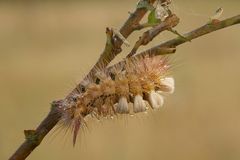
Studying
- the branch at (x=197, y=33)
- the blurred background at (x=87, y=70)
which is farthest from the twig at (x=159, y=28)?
the blurred background at (x=87, y=70)

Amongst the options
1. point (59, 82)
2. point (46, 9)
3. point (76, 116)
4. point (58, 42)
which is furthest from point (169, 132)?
point (76, 116)

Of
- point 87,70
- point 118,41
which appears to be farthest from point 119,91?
point 87,70

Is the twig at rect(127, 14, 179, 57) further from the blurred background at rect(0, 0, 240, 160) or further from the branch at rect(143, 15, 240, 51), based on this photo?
the blurred background at rect(0, 0, 240, 160)

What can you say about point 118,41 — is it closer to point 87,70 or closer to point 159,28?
point 159,28

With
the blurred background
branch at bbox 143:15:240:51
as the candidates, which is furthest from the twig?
the blurred background

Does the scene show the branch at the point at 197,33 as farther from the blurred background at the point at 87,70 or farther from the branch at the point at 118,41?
the blurred background at the point at 87,70

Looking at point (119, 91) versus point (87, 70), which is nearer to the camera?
point (119, 91)
